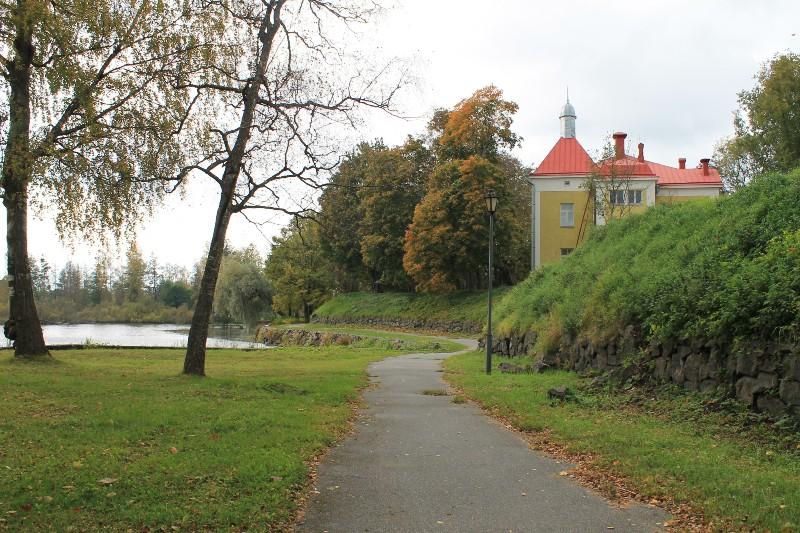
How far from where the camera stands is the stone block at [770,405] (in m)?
7.68

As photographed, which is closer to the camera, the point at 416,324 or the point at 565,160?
the point at 565,160

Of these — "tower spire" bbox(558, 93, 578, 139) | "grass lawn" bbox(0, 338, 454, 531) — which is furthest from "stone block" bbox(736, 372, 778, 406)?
"tower spire" bbox(558, 93, 578, 139)

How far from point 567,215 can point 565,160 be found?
4019mm

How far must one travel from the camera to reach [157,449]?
691 centimetres

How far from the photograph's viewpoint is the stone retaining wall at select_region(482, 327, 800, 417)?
7.71m

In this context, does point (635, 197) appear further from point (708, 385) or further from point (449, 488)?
point (449, 488)

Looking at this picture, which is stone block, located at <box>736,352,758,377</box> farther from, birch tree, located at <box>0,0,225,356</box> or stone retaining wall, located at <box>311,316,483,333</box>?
stone retaining wall, located at <box>311,316,483,333</box>

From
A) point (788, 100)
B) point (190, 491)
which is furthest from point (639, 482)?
point (788, 100)

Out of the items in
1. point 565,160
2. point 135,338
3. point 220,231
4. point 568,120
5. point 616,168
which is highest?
point 568,120

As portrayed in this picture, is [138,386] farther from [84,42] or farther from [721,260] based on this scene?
[721,260]

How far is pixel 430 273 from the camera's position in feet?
145

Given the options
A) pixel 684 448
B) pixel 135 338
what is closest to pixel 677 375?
pixel 684 448

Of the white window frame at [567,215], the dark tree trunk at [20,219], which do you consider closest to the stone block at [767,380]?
the dark tree trunk at [20,219]

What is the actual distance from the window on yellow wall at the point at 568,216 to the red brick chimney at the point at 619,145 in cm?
653
